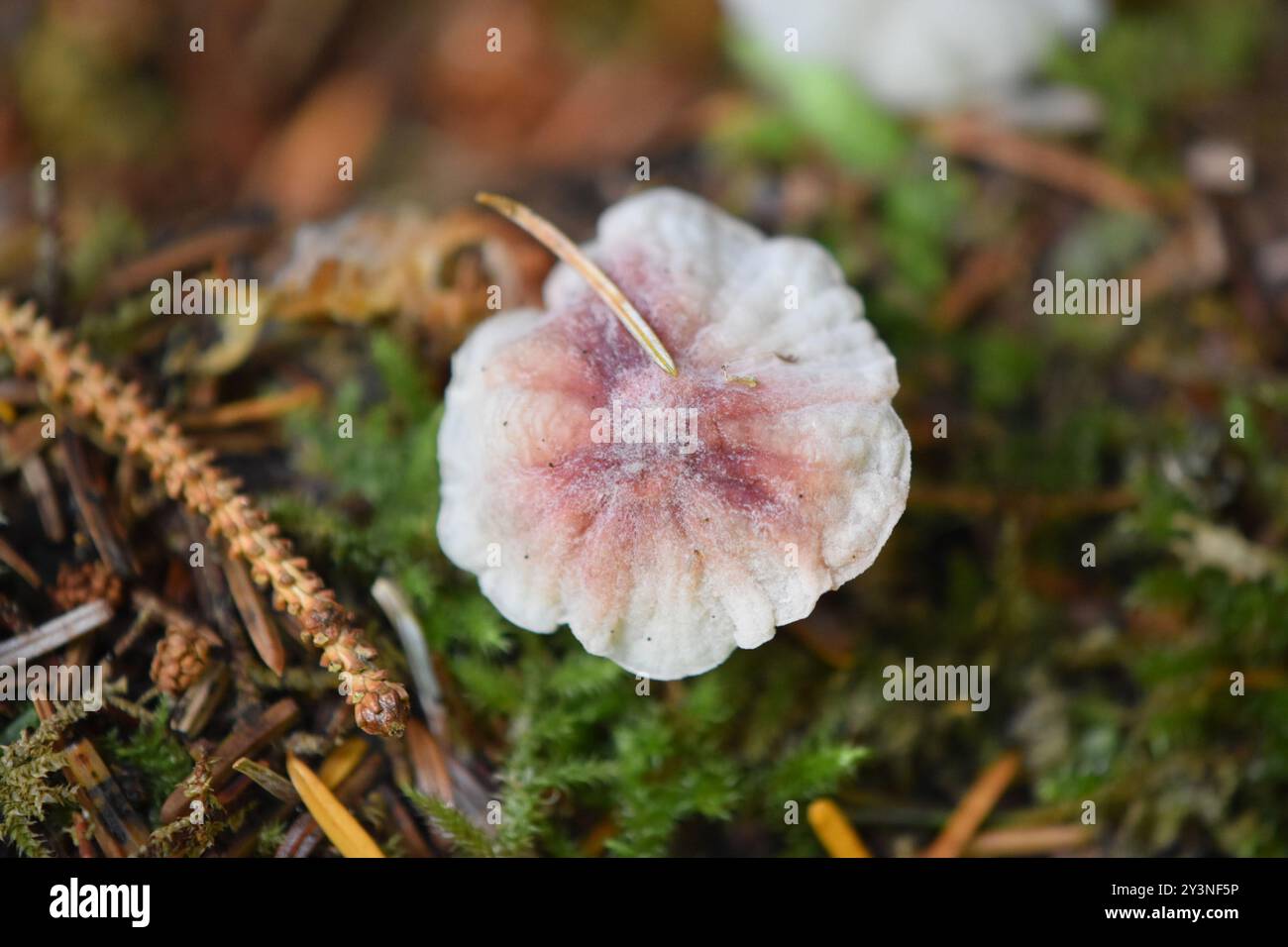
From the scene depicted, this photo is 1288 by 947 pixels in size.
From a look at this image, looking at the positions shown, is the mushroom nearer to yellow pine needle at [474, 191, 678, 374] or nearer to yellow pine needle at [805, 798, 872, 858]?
yellow pine needle at [474, 191, 678, 374]

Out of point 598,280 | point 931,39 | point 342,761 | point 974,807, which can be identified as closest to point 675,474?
point 598,280

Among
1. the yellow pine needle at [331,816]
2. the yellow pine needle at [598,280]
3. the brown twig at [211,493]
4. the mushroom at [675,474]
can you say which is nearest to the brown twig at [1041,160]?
the mushroom at [675,474]

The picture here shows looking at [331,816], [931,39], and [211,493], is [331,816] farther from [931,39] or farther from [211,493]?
[931,39]

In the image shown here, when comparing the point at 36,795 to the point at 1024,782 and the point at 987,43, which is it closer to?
the point at 1024,782

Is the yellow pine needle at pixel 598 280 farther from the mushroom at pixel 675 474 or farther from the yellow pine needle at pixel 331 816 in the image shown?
the yellow pine needle at pixel 331 816

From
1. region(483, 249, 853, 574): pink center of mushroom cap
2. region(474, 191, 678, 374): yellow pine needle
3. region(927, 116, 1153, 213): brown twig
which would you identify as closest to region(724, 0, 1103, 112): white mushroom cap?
region(927, 116, 1153, 213): brown twig
